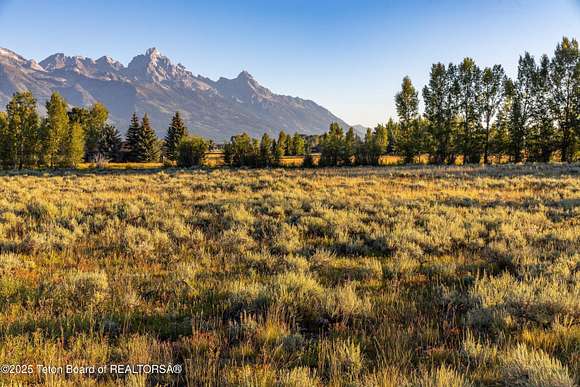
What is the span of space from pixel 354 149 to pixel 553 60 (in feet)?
93.0

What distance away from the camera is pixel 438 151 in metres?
50.4

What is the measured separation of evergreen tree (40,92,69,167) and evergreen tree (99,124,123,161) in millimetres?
21624

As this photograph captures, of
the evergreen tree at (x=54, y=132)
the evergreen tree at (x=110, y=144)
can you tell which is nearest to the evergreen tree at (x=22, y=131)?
the evergreen tree at (x=54, y=132)

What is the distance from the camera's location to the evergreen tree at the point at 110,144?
75.8 m

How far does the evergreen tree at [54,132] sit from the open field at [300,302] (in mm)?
51539

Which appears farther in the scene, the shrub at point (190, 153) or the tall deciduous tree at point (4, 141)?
the shrub at point (190, 153)

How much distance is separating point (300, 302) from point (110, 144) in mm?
84355

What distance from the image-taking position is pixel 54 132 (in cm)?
5272

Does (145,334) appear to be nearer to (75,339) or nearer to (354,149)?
(75,339)

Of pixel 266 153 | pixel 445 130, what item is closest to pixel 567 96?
pixel 445 130

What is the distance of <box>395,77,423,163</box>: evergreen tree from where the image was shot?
50562mm

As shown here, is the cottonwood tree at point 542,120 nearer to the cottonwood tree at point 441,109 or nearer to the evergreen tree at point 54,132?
the cottonwood tree at point 441,109

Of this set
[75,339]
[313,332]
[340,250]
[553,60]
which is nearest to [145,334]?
[75,339]

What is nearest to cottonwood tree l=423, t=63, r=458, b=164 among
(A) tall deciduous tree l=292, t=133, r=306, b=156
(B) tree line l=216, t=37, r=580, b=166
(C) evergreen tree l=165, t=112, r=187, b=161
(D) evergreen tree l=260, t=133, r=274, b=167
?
(B) tree line l=216, t=37, r=580, b=166
